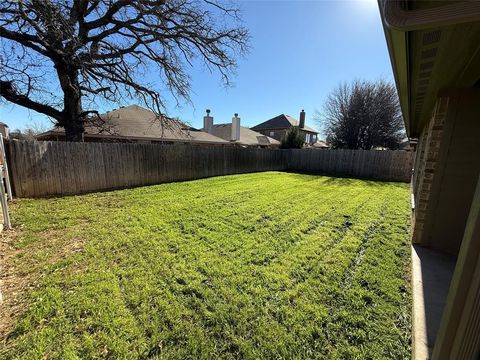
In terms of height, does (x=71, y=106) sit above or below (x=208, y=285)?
above

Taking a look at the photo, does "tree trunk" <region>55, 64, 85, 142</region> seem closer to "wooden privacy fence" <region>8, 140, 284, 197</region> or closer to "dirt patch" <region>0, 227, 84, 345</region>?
"wooden privacy fence" <region>8, 140, 284, 197</region>

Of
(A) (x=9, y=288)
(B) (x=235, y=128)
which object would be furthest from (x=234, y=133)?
(A) (x=9, y=288)

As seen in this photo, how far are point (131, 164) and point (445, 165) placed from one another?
8.90m

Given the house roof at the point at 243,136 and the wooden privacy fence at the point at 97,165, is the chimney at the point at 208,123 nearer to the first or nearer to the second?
the house roof at the point at 243,136

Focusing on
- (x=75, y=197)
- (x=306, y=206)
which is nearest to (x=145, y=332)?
(x=306, y=206)

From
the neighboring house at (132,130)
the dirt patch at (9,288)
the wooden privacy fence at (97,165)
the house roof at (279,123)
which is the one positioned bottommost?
the dirt patch at (9,288)

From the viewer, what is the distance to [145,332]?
211 centimetres

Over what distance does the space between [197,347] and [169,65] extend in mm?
11149

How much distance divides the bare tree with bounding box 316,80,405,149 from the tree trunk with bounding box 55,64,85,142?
22573mm

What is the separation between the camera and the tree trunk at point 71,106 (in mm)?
9000

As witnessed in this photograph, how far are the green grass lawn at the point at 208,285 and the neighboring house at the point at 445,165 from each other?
1.09 feet

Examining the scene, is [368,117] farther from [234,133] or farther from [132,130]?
[132,130]

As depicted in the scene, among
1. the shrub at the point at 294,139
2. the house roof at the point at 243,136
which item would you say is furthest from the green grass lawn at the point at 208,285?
the house roof at the point at 243,136

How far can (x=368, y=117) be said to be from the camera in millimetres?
22047
